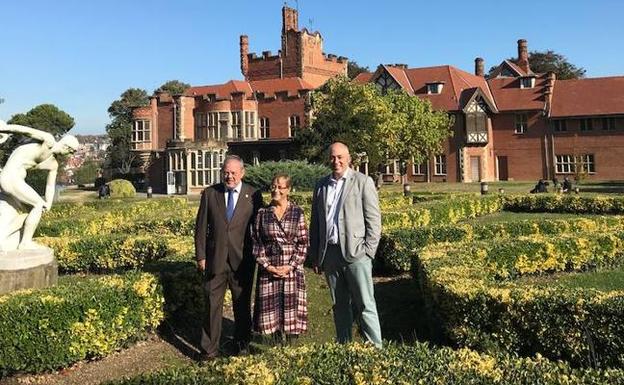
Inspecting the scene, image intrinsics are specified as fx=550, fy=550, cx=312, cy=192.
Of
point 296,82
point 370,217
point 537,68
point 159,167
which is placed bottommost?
point 370,217

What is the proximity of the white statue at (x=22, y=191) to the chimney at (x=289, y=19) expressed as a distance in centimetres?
4985

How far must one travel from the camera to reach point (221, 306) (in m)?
6.57

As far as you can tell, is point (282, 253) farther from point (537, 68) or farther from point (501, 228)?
point (537, 68)

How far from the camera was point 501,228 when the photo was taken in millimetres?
12703

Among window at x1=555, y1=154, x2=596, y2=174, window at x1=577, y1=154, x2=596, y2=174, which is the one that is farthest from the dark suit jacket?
window at x1=577, y1=154, x2=596, y2=174

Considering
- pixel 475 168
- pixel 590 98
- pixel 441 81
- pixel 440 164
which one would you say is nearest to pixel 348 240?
pixel 440 164

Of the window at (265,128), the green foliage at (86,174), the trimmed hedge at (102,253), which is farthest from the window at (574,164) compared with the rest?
the green foliage at (86,174)

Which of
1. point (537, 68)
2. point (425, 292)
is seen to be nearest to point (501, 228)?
point (425, 292)

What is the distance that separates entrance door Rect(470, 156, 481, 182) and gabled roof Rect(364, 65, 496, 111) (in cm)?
447

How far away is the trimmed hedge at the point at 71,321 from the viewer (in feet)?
20.1

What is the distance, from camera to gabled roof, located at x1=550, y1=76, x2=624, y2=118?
137 feet

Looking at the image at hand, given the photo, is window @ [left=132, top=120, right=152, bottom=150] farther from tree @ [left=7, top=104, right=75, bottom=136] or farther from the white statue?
the white statue

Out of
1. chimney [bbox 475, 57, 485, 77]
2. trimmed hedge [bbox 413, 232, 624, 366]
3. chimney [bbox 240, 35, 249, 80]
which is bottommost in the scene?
trimmed hedge [bbox 413, 232, 624, 366]

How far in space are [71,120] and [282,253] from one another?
255 ft
